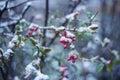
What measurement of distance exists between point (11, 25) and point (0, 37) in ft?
1.17

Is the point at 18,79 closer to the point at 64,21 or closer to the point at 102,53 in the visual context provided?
the point at 64,21

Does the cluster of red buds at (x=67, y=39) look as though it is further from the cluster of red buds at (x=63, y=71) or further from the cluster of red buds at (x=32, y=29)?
the cluster of red buds at (x=63, y=71)

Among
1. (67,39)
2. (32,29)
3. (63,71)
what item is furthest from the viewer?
(63,71)

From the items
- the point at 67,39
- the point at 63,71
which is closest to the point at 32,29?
the point at 67,39

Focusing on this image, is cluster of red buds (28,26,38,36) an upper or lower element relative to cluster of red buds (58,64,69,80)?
upper

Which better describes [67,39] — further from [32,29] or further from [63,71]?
[63,71]

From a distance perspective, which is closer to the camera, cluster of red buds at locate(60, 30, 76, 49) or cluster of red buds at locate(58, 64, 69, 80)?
cluster of red buds at locate(60, 30, 76, 49)

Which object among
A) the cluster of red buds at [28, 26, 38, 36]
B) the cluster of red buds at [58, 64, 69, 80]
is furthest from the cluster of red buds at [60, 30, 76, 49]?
the cluster of red buds at [58, 64, 69, 80]

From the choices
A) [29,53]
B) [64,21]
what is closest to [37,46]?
[29,53]

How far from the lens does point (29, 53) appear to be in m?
2.31

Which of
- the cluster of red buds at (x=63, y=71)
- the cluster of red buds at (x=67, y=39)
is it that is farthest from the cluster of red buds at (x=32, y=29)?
the cluster of red buds at (x=63, y=71)

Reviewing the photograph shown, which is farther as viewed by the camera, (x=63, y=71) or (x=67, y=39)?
(x=63, y=71)

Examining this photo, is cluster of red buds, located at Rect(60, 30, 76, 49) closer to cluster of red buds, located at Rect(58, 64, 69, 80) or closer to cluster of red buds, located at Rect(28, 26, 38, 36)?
cluster of red buds, located at Rect(28, 26, 38, 36)

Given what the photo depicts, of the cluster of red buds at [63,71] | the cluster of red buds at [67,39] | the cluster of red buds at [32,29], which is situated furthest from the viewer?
the cluster of red buds at [63,71]
